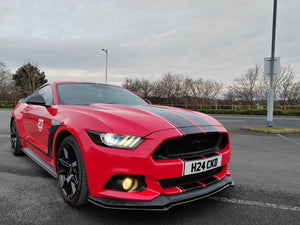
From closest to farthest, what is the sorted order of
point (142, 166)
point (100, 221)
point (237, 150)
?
point (142, 166) < point (100, 221) < point (237, 150)

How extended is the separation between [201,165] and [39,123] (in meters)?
2.14

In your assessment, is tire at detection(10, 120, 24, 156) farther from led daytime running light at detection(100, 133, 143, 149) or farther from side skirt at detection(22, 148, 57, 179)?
led daytime running light at detection(100, 133, 143, 149)

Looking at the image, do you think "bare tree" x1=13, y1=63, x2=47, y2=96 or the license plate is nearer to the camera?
the license plate

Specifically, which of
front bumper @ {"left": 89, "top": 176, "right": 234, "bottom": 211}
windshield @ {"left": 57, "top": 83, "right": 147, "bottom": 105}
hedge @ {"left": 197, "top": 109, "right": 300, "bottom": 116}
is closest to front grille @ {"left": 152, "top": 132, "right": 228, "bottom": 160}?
front bumper @ {"left": 89, "top": 176, "right": 234, "bottom": 211}

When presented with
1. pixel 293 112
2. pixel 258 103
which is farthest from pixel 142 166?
pixel 258 103

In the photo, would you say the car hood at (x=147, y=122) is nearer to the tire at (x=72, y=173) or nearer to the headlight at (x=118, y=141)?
the headlight at (x=118, y=141)

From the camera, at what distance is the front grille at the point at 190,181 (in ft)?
5.66

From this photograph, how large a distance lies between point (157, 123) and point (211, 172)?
29.3 inches

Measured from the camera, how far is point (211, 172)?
6.63 ft

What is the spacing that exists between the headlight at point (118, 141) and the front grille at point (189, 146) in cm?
18

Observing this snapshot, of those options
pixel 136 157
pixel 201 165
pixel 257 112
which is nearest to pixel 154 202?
pixel 136 157

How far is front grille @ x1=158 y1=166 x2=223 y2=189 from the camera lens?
1726mm

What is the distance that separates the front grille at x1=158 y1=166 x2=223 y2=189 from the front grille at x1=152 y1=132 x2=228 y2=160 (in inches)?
7.2

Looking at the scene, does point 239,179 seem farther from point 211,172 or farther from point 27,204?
point 27,204
